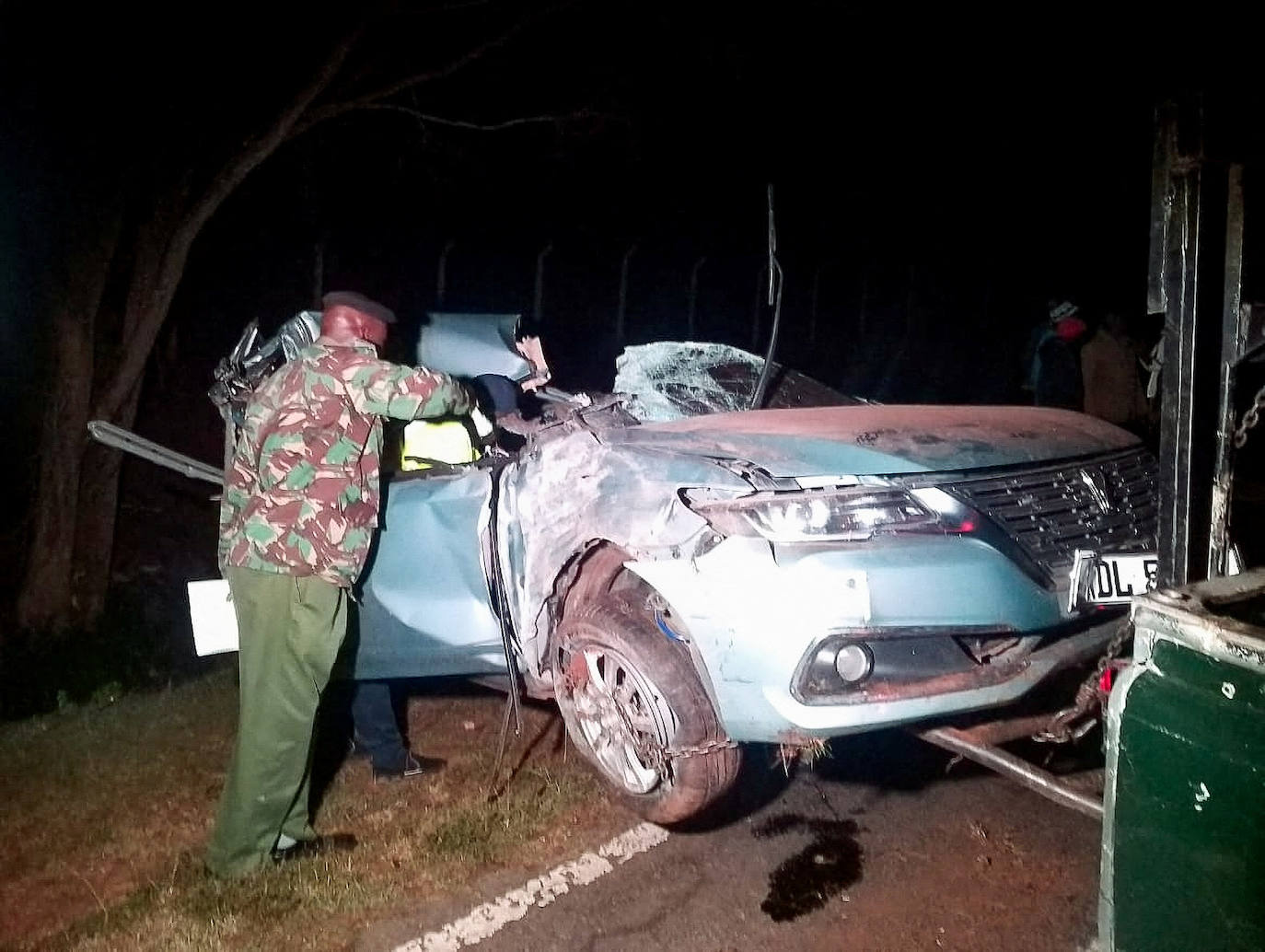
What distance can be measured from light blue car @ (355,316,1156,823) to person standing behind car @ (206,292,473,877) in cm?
46

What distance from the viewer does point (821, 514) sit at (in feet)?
9.92

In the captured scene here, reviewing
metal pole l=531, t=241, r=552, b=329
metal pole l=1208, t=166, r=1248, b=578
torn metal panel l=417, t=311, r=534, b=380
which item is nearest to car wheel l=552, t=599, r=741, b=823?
torn metal panel l=417, t=311, r=534, b=380

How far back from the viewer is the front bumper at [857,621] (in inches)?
114

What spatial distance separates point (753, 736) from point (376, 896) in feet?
4.32

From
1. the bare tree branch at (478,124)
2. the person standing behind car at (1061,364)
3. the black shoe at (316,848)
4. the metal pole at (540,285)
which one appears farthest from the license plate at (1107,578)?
the metal pole at (540,285)

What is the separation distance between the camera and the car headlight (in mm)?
3002

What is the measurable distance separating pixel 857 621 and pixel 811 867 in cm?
102

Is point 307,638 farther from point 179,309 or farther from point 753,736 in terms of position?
point 179,309

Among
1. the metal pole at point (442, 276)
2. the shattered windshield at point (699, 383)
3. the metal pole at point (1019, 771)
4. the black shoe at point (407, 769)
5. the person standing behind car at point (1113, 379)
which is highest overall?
the metal pole at point (442, 276)

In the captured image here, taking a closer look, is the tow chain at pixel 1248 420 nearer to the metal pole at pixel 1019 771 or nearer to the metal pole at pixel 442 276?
the metal pole at pixel 1019 771

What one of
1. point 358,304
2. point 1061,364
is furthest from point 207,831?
point 1061,364

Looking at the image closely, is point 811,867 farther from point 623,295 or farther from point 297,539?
point 623,295

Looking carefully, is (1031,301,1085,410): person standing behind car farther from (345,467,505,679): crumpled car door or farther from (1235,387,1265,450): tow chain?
(1235,387,1265,450): tow chain

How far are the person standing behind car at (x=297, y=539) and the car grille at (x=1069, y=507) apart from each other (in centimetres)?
179
